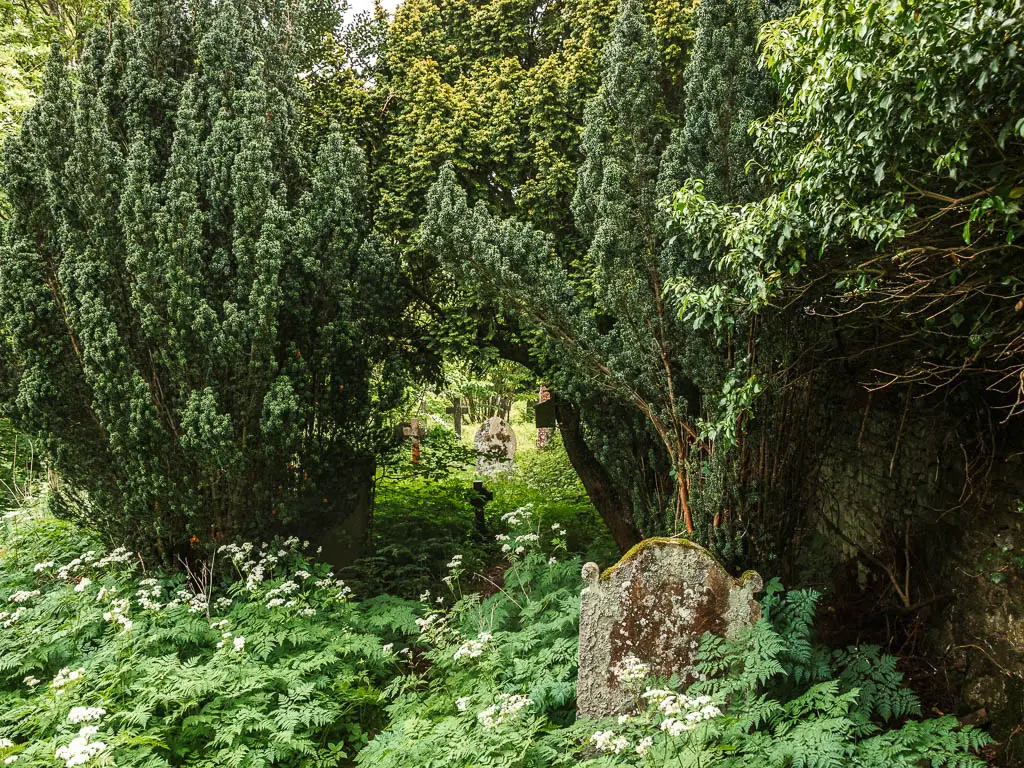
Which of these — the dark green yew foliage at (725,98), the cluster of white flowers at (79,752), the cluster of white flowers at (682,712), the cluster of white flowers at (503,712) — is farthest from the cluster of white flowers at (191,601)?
the dark green yew foliage at (725,98)

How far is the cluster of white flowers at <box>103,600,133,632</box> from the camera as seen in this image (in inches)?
151

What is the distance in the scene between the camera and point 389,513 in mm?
8328

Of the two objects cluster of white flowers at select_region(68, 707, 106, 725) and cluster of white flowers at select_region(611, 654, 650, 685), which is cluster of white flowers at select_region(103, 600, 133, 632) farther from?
cluster of white flowers at select_region(611, 654, 650, 685)

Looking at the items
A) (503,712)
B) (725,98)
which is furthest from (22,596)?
(725,98)

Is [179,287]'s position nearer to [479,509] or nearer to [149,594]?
[149,594]

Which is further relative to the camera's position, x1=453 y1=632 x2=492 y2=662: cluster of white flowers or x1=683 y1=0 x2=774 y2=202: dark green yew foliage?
x1=683 y1=0 x2=774 y2=202: dark green yew foliage

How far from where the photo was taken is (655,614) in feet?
11.5

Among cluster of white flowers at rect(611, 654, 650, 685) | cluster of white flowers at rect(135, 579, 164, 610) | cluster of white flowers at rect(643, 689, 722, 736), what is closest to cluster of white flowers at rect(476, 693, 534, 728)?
cluster of white flowers at rect(611, 654, 650, 685)

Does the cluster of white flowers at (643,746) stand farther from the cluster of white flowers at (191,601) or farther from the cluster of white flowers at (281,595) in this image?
the cluster of white flowers at (191,601)

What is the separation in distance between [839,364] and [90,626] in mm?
5875

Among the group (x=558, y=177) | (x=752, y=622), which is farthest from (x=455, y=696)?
(x=558, y=177)

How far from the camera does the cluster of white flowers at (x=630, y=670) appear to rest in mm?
2956

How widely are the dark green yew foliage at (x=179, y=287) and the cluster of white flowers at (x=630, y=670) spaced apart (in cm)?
328

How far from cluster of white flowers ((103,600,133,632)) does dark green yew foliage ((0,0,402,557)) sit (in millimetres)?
1012
